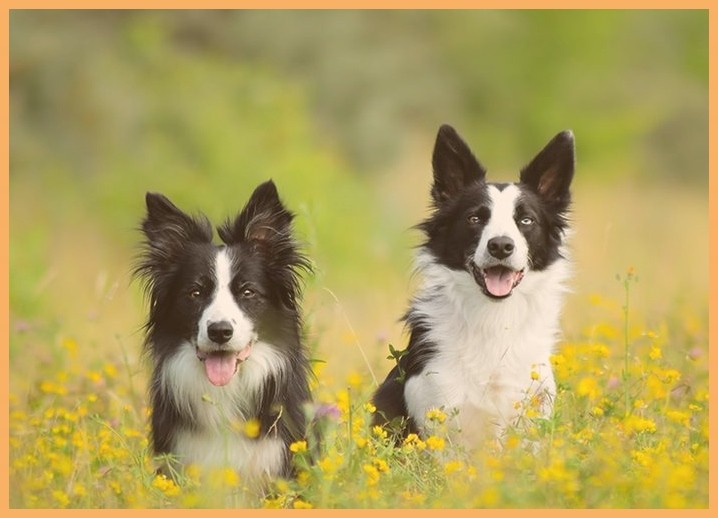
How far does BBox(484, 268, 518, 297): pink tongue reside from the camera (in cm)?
607

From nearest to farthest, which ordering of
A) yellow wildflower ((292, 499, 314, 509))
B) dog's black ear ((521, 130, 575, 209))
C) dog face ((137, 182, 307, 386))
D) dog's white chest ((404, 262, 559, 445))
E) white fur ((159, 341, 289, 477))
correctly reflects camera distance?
1. yellow wildflower ((292, 499, 314, 509))
2. dog face ((137, 182, 307, 386))
3. white fur ((159, 341, 289, 477))
4. dog's white chest ((404, 262, 559, 445))
5. dog's black ear ((521, 130, 575, 209))

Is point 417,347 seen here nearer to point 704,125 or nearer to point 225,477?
point 225,477

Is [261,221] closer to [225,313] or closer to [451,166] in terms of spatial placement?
[225,313]

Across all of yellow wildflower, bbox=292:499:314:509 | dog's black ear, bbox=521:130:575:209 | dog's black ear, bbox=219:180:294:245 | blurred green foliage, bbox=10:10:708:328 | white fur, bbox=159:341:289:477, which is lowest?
yellow wildflower, bbox=292:499:314:509

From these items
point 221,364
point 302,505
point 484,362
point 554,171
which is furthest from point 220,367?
point 554,171

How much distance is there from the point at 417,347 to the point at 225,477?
186 centimetres

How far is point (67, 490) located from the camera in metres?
5.46

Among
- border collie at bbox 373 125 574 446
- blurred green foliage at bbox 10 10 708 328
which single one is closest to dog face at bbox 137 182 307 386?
blurred green foliage at bbox 10 10 708 328

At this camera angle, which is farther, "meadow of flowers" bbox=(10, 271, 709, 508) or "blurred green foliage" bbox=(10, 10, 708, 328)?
"blurred green foliage" bbox=(10, 10, 708, 328)

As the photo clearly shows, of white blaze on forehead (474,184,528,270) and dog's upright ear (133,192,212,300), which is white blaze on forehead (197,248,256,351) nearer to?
dog's upright ear (133,192,212,300)

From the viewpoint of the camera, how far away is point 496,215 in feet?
19.9

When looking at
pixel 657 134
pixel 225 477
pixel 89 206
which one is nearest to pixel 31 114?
pixel 89 206

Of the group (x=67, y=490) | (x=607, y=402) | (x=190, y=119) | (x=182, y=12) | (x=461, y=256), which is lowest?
(x=67, y=490)

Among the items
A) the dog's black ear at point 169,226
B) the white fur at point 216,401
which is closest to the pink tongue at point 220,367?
the white fur at point 216,401
